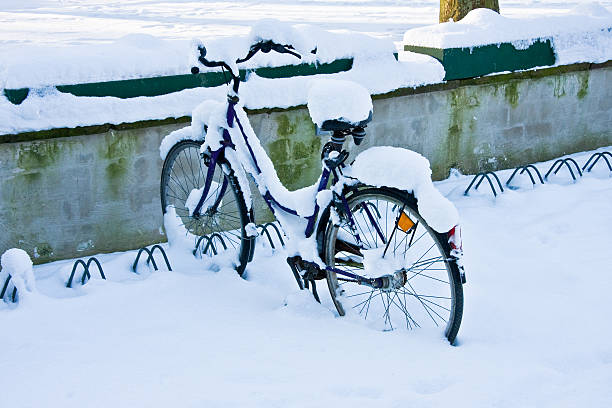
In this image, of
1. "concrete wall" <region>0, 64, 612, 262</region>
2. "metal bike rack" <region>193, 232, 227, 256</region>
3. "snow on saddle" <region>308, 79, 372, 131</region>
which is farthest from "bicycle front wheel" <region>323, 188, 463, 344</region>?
"concrete wall" <region>0, 64, 612, 262</region>

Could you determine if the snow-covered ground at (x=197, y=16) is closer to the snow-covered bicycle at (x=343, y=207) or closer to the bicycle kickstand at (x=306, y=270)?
the snow-covered bicycle at (x=343, y=207)

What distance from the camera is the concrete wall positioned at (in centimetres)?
473

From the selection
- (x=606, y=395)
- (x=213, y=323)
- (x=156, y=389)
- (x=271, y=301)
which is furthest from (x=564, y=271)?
(x=156, y=389)

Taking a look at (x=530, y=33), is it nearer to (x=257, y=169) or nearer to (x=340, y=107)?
(x=257, y=169)

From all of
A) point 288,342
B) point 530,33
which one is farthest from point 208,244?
point 530,33

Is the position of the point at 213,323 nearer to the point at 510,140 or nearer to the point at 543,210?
the point at 543,210

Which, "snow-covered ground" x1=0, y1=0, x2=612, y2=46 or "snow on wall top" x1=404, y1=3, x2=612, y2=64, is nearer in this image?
"snow on wall top" x1=404, y1=3, x2=612, y2=64

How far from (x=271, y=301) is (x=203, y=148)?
99 centimetres

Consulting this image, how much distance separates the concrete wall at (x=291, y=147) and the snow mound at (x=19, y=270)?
0.58 meters

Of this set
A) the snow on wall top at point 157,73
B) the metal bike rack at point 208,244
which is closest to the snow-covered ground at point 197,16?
the snow on wall top at point 157,73

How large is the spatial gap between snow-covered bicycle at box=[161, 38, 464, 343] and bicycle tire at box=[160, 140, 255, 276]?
0.01 m

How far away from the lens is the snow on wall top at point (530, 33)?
613 centimetres

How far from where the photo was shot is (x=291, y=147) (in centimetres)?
554

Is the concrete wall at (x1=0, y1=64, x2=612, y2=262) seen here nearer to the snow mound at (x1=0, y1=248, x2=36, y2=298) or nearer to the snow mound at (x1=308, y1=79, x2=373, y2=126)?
the snow mound at (x1=0, y1=248, x2=36, y2=298)
